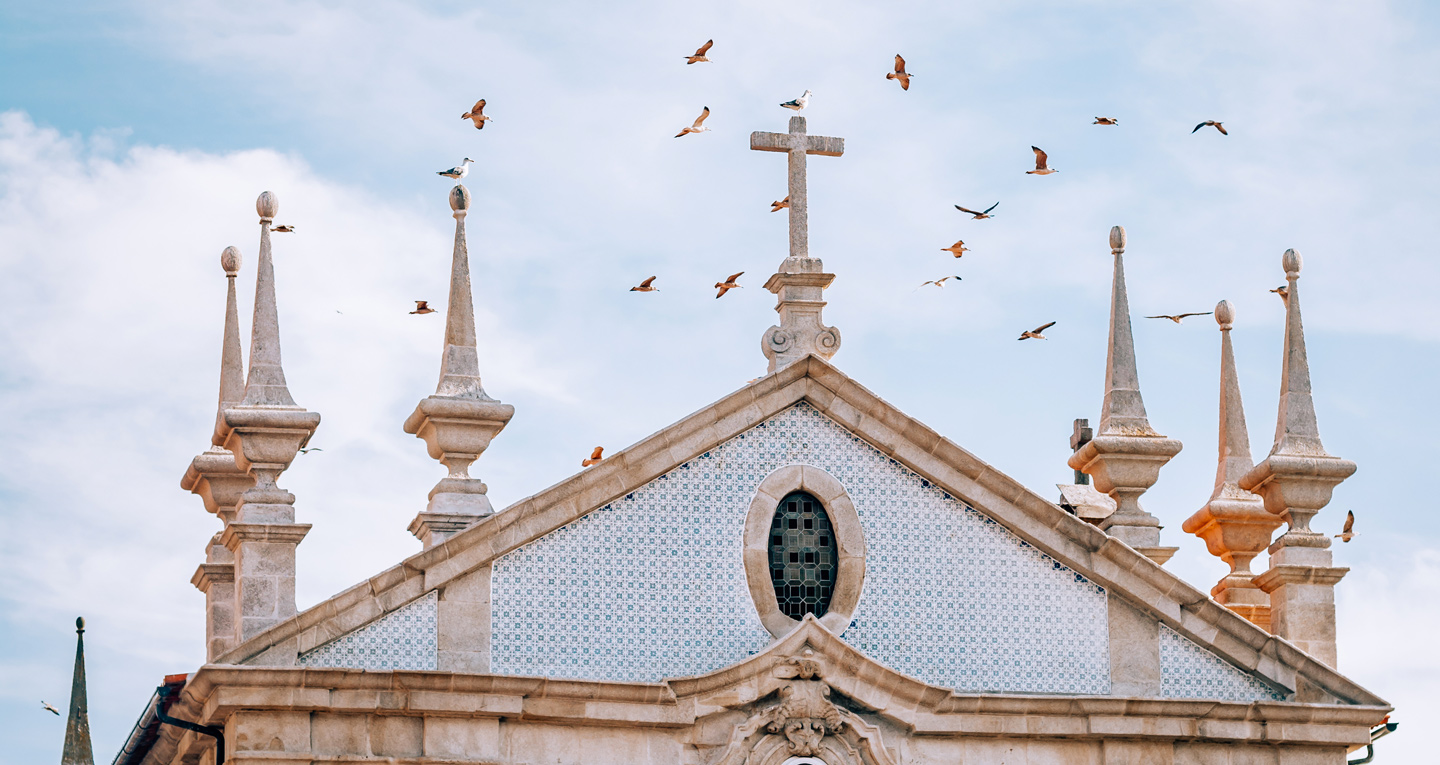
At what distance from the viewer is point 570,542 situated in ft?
75.1

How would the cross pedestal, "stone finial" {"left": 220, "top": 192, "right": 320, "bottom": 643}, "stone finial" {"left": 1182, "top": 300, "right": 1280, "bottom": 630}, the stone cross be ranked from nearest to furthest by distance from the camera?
"stone finial" {"left": 220, "top": 192, "right": 320, "bottom": 643} → the cross pedestal → the stone cross → "stone finial" {"left": 1182, "top": 300, "right": 1280, "bottom": 630}

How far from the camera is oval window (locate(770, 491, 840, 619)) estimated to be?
2327cm

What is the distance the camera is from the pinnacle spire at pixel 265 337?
2297 centimetres

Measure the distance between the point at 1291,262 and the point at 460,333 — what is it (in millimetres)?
7205

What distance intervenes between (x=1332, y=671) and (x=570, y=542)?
6312 millimetres

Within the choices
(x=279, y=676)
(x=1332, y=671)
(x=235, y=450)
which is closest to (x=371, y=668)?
(x=279, y=676)

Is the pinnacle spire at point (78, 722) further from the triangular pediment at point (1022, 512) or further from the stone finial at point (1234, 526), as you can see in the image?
the stone finial at point (1234, 526)

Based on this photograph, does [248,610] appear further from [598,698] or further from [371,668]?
[598,698]

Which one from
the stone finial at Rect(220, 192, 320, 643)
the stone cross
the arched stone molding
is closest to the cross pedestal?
the stone cross

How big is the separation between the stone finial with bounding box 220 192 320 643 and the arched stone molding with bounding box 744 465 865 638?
355 centimetres

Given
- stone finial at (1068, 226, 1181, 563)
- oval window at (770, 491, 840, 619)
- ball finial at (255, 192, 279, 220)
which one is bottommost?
oval window at (770, 491, 840, 619)

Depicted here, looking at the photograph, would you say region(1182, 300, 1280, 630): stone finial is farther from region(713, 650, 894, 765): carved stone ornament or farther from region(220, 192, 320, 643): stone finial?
region(220, 192, 320, 643): stone finial

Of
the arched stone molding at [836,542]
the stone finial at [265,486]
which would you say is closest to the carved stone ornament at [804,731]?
the arched stone molding at [836,542]

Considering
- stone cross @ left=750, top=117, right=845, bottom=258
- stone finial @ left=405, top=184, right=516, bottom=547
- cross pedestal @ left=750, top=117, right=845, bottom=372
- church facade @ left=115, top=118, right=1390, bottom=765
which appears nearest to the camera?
church facade @ left=115, top=118, right=1390, bottom=765
